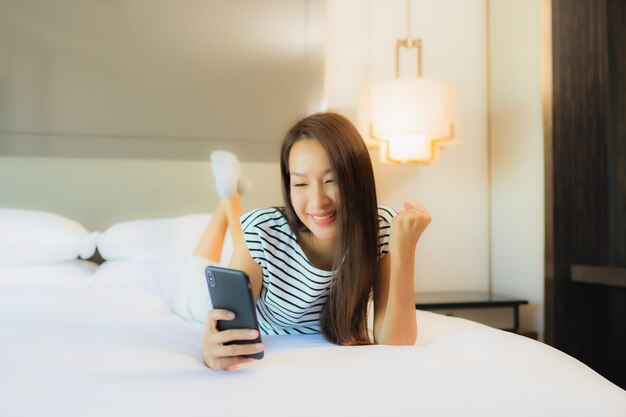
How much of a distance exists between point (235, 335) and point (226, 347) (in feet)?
0.08

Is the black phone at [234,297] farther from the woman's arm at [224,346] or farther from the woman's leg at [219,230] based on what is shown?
the woman's leg at [219,230]

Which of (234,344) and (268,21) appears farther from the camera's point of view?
(268,21)

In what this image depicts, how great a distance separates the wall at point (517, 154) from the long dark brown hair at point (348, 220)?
1.51 metres

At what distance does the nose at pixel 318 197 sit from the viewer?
43.6 inches

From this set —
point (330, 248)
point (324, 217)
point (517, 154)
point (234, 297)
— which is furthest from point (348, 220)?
point (517, 154)

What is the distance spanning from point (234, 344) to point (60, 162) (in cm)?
167

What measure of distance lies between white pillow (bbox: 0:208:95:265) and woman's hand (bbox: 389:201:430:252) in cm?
143

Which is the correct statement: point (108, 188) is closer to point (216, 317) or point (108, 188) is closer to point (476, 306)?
point (216, 317)

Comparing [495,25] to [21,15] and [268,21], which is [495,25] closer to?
[268,21]

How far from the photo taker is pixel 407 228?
1.14m

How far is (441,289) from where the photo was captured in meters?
2.73

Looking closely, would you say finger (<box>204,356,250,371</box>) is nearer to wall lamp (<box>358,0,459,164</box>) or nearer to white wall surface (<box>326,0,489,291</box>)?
wall lamp (<box>358,0,459,164</box>)

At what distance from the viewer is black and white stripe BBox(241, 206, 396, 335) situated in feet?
4.06

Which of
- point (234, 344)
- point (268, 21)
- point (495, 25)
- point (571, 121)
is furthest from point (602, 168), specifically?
point (234, 344)
